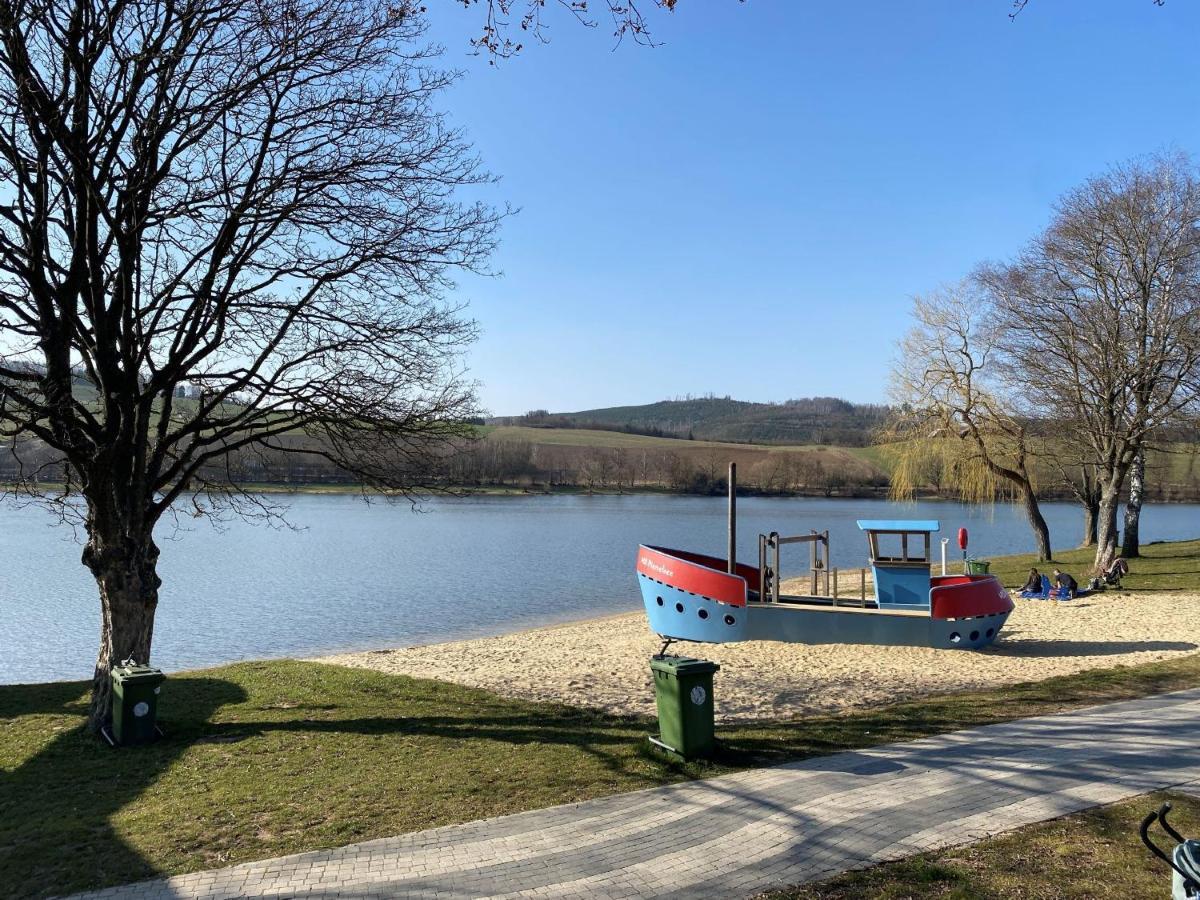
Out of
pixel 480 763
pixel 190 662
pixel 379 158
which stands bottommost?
pixel 190 662

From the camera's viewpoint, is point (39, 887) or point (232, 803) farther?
point (232, 803)

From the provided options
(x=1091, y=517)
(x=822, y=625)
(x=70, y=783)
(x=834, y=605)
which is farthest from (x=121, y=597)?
(x=1091, y=517)

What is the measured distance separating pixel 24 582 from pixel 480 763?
2771 cm

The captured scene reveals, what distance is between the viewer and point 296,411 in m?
10.2

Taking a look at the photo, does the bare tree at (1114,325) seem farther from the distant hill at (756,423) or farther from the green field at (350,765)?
the distant hill at (756,423)

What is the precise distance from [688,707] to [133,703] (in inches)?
218

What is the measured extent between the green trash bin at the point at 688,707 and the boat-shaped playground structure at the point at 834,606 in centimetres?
856

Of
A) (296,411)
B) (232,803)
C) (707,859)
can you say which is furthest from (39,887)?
(296,411)

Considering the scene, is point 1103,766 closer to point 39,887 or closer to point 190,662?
point 39,887

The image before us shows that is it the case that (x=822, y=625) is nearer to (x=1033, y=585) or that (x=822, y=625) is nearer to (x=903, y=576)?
(x=903, y=576)

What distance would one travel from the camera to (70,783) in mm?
7316

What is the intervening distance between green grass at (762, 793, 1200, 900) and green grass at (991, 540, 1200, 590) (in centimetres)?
1951

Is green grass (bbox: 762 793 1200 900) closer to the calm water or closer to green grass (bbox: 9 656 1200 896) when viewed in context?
green grass (bbox: 9 656 1200 896)

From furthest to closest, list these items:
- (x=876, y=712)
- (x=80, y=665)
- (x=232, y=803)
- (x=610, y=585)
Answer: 1. (x=610, y=585)
2. (x=80, y=665)
3. (x=876, y=712)
4. (x=232, y=803)
